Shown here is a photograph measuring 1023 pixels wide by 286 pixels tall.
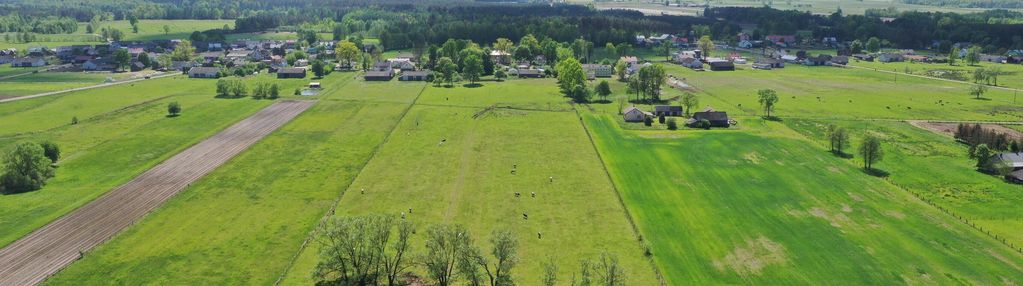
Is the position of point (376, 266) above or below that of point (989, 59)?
below

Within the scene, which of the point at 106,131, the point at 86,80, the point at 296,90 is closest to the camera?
the point at 106,131

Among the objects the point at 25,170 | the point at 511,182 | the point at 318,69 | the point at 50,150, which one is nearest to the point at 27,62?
the point at 318,69

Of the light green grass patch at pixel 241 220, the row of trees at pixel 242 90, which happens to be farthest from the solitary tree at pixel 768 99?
the row of trees at pixel 242 90

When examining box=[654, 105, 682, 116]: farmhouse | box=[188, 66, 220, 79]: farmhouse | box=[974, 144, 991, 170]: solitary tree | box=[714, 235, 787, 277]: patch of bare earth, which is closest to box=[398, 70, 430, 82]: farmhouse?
box=[188, 66, 220, 79]: farmhouse

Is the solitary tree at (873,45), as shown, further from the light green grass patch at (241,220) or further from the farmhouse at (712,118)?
the light green grass patch at (241,220)

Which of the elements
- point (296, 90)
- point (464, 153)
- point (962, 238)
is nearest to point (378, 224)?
point (464, 153)

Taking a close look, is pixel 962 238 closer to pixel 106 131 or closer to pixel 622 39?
pixel 106 131
